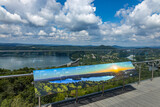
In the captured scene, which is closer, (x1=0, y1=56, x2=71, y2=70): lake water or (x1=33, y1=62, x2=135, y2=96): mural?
(x1=33, y1=62, x2=135, y2=96): mural

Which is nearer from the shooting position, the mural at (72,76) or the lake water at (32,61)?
the mural at (72,76)

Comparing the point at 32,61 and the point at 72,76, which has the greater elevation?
the point at 32,61

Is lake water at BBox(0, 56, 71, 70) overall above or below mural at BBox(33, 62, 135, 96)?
above

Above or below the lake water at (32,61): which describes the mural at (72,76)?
below

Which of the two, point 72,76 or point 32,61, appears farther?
point 32,61

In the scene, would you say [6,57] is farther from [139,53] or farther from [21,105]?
[139,53]
